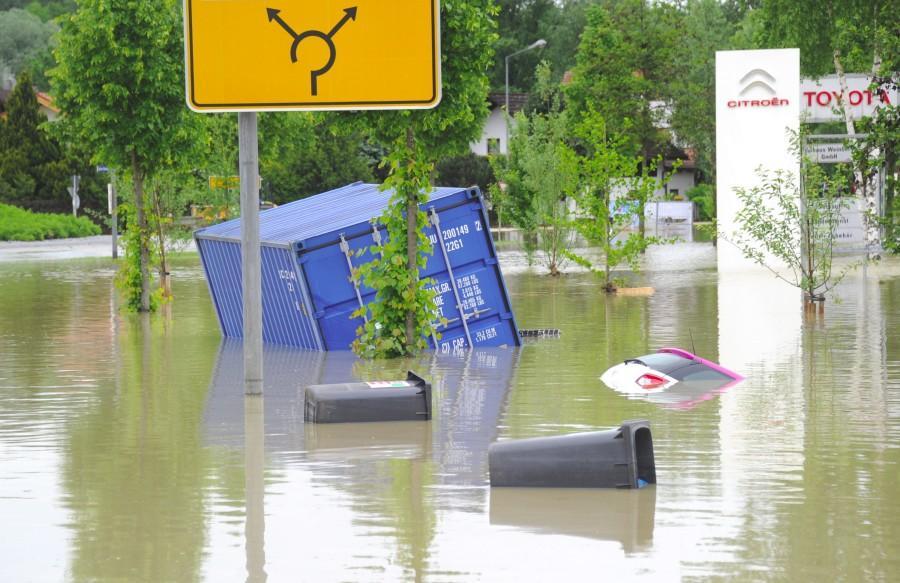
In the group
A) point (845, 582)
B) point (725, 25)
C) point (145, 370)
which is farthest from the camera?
point (725, 25)

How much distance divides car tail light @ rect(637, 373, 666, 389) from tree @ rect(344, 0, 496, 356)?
3665mm

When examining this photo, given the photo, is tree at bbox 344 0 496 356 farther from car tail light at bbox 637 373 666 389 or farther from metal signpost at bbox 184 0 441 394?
metal signpost at bbox 184 0 441 394

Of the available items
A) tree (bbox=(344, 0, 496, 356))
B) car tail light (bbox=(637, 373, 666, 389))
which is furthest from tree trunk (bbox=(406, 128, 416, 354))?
car tail light (bbox=(637, 373, 666, 389))

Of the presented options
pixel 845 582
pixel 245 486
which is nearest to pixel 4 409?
pixel 245 486

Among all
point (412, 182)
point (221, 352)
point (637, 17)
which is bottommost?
point (221, 352)

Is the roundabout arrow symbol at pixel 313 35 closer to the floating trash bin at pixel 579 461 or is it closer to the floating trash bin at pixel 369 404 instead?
the floating trash bin at pixel 369 404

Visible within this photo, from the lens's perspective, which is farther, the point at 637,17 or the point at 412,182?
the point at 637,17

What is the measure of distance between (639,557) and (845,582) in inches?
40.1

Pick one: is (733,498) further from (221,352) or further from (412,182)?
(221,352)

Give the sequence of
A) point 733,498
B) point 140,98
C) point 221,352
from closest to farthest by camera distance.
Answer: point 733,498, point 221,352, point 140,98

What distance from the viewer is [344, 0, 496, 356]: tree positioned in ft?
53.0

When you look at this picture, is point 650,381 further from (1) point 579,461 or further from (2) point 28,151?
Answer: (2) point 28,151

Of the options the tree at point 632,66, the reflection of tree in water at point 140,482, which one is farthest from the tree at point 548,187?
the tree at point 632,66

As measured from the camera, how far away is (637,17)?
2276 inches
